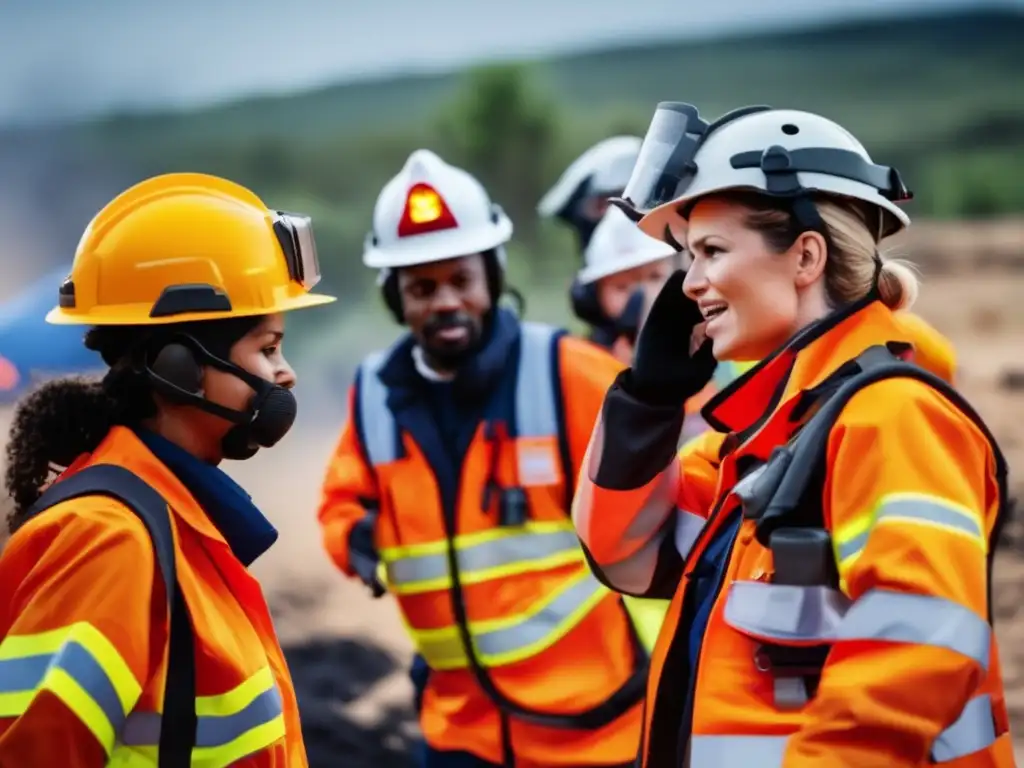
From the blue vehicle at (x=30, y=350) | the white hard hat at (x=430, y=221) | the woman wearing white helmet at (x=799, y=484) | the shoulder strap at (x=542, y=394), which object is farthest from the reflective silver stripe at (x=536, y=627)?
the blue vehicle at (x=30, y=350)

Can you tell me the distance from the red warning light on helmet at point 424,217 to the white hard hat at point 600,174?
140 centimetres

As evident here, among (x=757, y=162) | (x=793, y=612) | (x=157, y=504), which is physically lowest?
(x=793, y=612)

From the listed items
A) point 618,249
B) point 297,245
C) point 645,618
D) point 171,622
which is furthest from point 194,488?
point 618,249

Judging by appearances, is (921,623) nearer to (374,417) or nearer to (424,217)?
(374,417)

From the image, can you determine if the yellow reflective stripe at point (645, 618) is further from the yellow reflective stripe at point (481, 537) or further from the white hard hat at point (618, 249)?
the white hard hat at point (618, 249)

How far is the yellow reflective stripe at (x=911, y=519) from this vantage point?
204 cm

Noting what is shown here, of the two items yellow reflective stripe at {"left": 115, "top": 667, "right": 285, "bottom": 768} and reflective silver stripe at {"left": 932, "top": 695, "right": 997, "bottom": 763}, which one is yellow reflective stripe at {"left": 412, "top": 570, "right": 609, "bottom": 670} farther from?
reflective silver stripe at {"left": 932, "top": 695, "right": 997, "bottom": 763}

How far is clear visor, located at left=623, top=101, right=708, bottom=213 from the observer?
253cm

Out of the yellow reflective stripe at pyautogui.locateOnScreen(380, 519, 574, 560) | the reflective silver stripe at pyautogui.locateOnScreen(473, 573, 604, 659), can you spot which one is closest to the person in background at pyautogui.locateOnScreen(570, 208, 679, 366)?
the yellow reflective stripe at pyautogui.locateOnScreen(380, 519, 574, 560)

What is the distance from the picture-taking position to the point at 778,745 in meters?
2.17

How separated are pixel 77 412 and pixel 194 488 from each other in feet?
0.78

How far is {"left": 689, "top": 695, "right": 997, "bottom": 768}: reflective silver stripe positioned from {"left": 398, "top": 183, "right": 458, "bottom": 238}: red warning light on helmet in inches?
A: 89.2

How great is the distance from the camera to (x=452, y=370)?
162 inches

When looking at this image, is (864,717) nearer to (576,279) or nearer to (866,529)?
(866,529)
